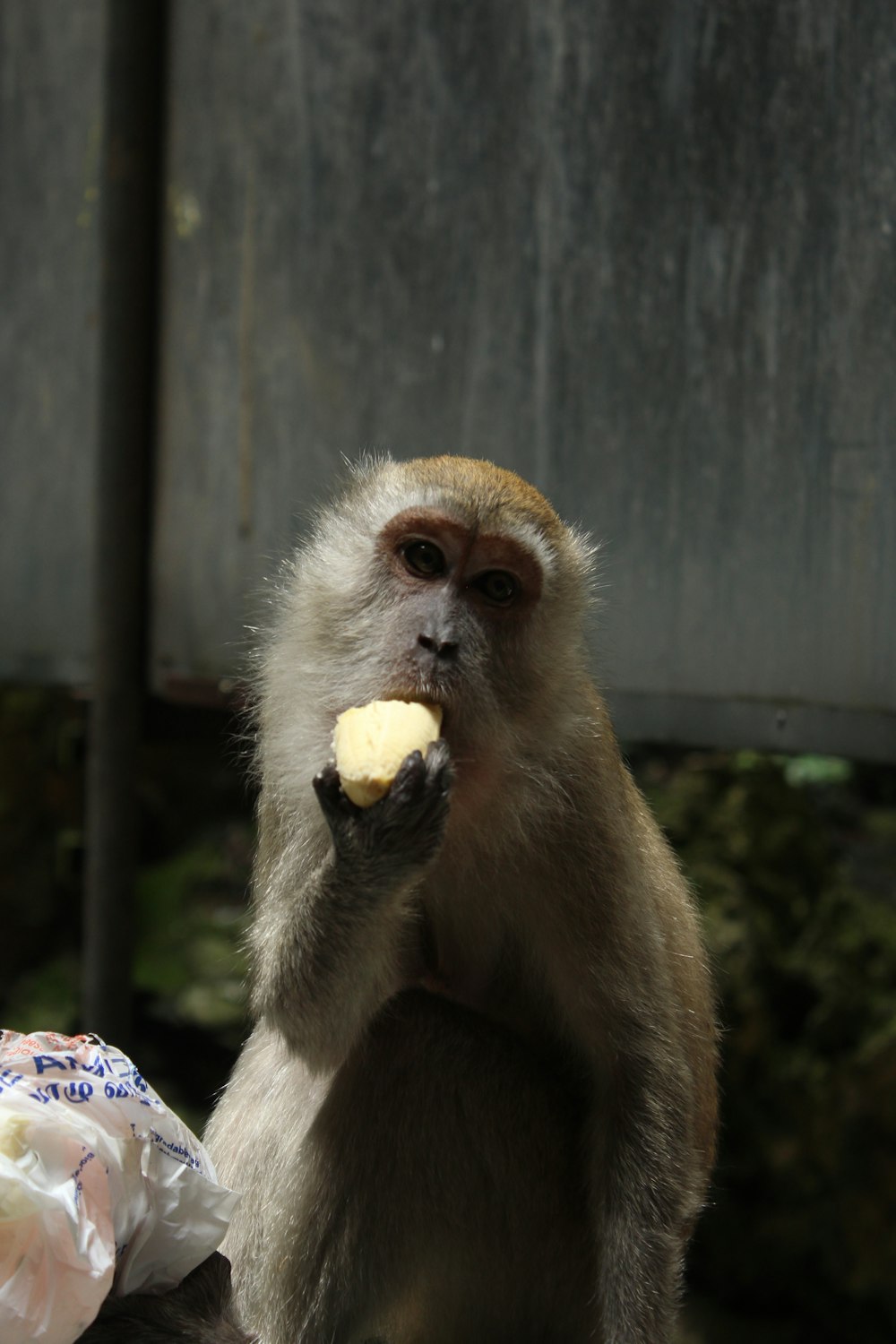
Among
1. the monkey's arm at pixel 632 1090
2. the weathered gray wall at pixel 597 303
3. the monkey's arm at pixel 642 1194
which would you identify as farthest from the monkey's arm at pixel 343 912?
the weathered gray wall at pixel 597 303

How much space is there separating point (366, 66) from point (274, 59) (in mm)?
451

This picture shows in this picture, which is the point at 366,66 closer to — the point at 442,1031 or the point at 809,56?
the point at 809,56

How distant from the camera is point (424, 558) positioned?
2779 mm

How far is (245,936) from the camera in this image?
10.1 ft

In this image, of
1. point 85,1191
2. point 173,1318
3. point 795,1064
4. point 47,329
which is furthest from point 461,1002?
point 47,329

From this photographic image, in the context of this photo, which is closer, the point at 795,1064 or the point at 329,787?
the point at 329,787

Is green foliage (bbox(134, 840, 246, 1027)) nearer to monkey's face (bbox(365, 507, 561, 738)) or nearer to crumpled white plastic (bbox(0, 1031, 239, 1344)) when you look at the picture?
monkey's face (bbox(365, 507, 561, 738))

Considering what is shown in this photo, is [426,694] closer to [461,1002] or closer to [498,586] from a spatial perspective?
[498,586]

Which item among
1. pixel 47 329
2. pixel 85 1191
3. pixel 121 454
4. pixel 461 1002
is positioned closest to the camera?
pixel 85 1191

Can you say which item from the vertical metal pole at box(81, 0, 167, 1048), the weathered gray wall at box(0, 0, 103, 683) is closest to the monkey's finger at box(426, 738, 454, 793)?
the vertical metal pole at box(81, 0, 167, 1048)

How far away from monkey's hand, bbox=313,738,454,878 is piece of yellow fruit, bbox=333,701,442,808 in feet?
0.06

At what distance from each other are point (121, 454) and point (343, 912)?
10.2ft

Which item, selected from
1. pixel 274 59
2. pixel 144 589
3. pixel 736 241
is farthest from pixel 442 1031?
pixel 274 59

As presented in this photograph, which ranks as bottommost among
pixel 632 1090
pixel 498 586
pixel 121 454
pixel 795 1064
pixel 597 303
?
pixel 795 1064
